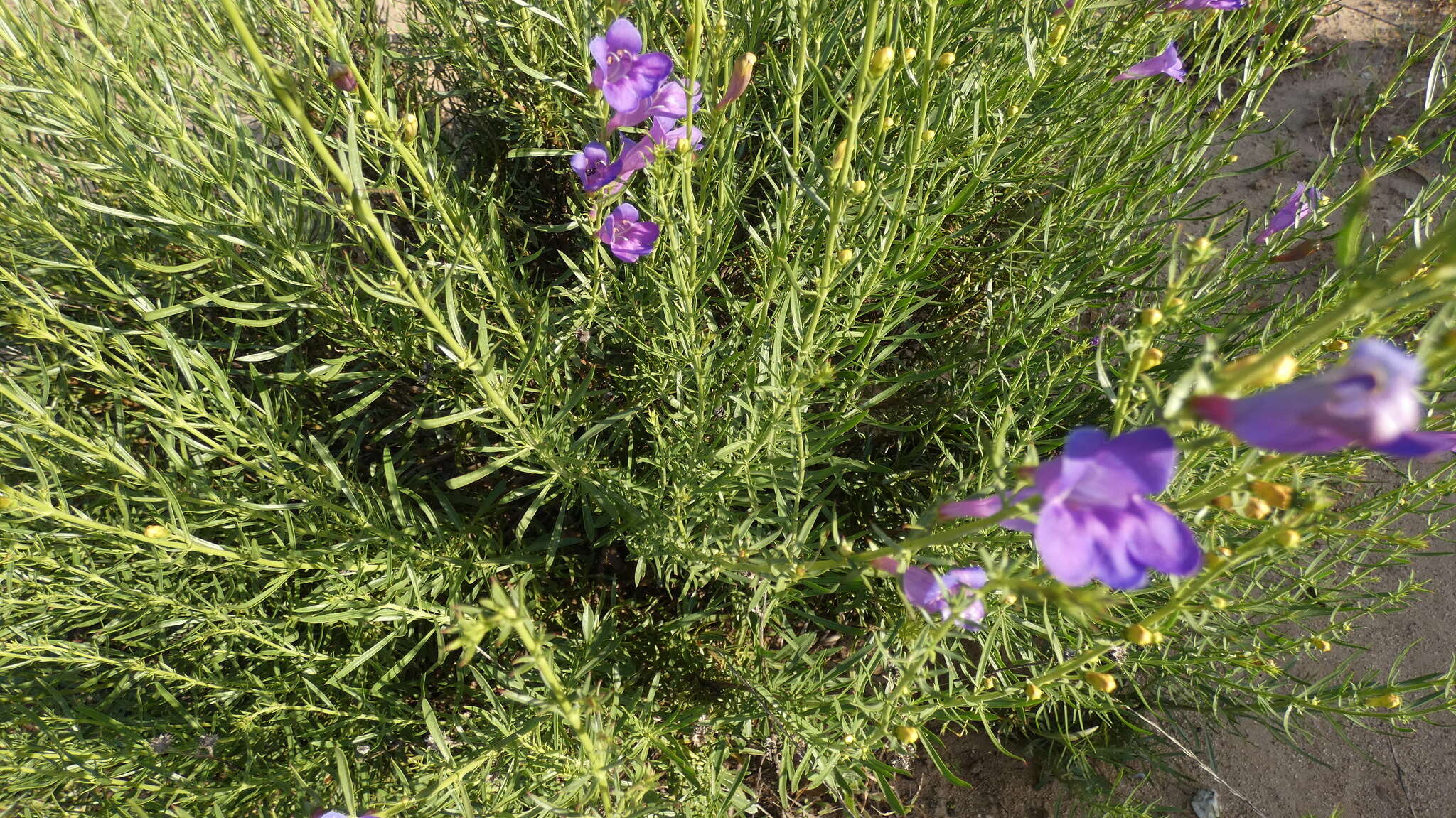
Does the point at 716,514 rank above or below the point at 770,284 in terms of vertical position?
below

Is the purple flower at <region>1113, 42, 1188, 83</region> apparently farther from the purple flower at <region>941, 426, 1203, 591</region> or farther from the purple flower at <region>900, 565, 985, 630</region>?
the purple flower at <region>941, 426, 1203, 591</region>

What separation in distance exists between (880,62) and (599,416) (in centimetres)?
185

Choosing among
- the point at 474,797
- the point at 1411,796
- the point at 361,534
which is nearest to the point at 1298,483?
the point at 474,797

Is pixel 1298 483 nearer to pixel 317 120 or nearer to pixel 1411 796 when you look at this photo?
pixel 1411 796

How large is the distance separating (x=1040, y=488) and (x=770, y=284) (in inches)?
48.9

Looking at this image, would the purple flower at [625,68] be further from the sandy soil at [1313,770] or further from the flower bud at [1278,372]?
the sandy soil at [1313,770]

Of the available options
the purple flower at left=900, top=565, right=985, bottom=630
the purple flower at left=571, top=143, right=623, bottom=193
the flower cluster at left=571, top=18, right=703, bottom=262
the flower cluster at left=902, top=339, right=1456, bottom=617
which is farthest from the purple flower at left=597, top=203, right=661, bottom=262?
the flower cluster at left=902, top=339, right=1456, bottom=617

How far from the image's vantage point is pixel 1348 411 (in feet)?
2.66

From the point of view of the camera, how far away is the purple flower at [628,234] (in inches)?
88.3

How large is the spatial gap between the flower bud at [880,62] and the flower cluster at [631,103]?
398 millimetres

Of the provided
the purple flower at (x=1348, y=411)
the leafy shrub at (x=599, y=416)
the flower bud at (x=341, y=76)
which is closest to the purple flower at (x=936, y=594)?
the leafy shrub at (x=599, y=416)

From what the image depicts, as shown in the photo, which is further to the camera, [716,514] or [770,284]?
[716,514]

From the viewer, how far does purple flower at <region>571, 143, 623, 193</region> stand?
2.06 m

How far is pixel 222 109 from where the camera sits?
216cm
